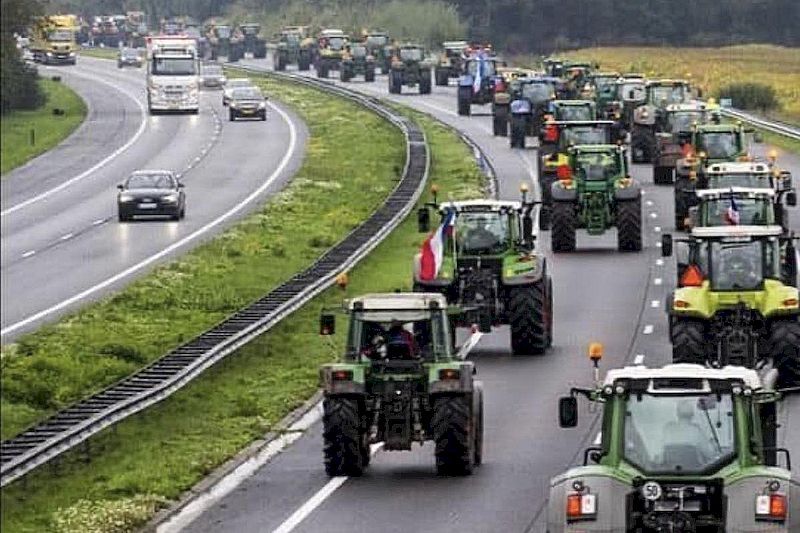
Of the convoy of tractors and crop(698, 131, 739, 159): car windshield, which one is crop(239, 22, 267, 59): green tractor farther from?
crop(698, 131, 739, 159): car windshield

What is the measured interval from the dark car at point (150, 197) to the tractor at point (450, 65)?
63364mm

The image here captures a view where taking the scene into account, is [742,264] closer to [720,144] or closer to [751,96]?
[720,144]

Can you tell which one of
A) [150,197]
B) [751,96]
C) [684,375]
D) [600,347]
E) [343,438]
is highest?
[684,375]

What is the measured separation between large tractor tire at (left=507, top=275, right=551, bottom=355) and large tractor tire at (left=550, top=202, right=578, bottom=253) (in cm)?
1764

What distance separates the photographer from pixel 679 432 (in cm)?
2325

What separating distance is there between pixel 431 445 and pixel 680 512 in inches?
505

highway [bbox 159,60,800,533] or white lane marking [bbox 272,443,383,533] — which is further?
highway [bbox 159,60,800,533]

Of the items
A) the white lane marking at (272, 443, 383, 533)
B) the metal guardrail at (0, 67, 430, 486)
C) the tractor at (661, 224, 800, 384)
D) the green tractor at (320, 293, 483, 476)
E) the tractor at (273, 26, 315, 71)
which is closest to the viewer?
the metal guardrail at (0, 67, 430, 486)

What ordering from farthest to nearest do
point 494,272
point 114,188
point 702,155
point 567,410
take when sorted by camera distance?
point 114,188 → point 702,155 → point 494,272 → point 567,410

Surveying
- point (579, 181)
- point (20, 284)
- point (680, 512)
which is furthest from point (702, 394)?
point (579, 181)

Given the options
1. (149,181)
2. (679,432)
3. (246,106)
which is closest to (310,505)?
(679,432)

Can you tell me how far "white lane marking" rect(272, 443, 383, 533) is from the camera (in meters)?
30.0

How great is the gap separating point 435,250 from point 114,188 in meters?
45.0

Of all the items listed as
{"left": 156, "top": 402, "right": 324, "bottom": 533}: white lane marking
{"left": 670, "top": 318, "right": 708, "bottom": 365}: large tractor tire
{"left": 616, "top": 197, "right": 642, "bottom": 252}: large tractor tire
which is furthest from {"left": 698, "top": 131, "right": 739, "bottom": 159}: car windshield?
{"left": 670, "top": 318, "right": 708, "bottom": 365}: large tractor tire
